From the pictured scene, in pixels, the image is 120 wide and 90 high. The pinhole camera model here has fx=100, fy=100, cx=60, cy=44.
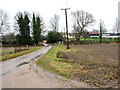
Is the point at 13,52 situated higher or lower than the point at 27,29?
lower

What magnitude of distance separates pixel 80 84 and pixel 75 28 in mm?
44425

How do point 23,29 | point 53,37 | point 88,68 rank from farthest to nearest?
point 53,37 → point 23,29 → point 88,68

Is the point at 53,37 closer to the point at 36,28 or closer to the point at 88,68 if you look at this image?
the point at 36,28

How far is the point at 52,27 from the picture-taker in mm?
55000

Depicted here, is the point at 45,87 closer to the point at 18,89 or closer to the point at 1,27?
the point at 18,89

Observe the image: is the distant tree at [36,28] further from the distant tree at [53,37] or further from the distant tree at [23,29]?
the distant tree at [53,37]

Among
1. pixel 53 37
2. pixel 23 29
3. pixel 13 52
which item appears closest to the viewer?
pixel 13 52

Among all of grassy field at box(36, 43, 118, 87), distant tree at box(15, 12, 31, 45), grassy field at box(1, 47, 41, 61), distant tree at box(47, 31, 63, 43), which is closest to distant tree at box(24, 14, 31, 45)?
distant tree at box(15, 12, 31, 45)

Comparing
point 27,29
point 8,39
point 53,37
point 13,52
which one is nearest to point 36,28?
point 27,29

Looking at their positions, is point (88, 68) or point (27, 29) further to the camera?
point (27, 29)

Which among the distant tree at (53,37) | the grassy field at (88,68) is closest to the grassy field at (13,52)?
the grassy field at (88,68)

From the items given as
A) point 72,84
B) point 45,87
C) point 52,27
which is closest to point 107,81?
point 72,84

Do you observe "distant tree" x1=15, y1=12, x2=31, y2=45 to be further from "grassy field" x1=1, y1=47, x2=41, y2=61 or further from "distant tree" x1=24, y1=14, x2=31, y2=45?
"grassy field" x1=1, y1=47, x2=41, y2=61

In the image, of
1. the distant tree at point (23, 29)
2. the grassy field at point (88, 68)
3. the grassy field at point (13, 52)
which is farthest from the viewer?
the distant tree at point (23, 29)
